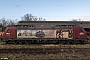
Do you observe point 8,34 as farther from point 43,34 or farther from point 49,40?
point 49,40

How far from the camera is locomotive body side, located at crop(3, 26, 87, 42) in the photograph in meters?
29.2

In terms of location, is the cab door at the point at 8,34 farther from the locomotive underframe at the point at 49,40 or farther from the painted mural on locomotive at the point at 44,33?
the painted mural on locomotive at the point at 44,33

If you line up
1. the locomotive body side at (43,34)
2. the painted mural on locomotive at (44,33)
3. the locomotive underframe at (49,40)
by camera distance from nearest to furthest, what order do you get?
the locomotive underframe at (49,40)
the locomotive body side at (43,34)
the painted mural on locomotive at (44,33)

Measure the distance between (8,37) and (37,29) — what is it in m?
4.99

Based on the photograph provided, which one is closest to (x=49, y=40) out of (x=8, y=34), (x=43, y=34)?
(x=43, y=34)

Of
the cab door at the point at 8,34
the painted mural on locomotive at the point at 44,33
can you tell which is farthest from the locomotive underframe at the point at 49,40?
the cab door at the point at 8,34

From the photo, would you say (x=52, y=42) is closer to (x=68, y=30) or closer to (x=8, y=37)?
(x=68, y=30)

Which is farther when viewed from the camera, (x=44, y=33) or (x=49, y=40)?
(x=44, y=33)

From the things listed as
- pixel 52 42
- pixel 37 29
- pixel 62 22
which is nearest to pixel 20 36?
pixel 37 29

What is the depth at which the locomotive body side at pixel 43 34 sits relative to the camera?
1150 inches

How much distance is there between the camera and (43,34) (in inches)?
A: 1166

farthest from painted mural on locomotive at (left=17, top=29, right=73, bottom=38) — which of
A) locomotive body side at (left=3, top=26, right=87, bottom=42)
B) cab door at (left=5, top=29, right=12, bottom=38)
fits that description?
cab door at (left=5, top=29, right=12, bottom=38)

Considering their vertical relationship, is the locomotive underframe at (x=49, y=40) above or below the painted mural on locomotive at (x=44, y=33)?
below

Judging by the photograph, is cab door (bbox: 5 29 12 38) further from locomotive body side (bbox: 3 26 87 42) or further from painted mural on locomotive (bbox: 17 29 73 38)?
painted mural on locomotive (bbox: 17 29 73 38)
